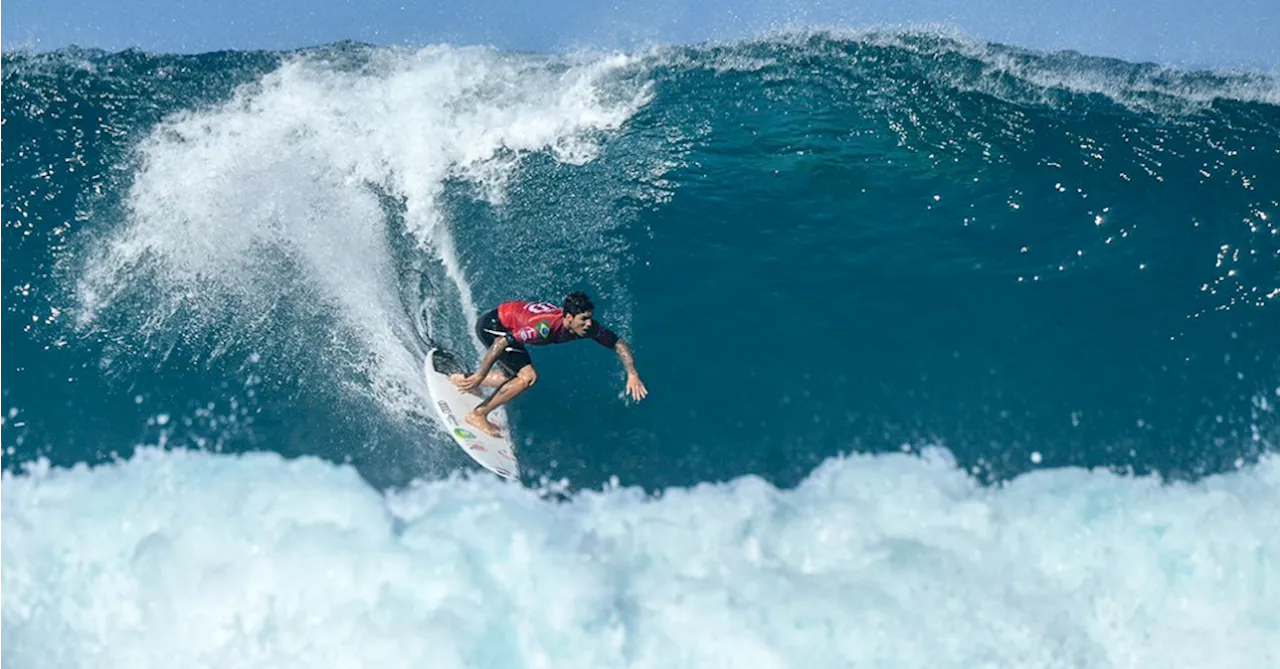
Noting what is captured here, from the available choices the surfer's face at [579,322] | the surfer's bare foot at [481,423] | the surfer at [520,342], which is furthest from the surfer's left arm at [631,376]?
the surfer's bare foot at [481,423]

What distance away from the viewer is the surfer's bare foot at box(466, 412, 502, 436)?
25.8ft

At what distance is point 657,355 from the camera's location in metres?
8.73

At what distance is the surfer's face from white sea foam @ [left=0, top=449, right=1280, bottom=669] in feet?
3.66

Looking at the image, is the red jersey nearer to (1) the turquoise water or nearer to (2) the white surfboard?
(2) the white surfboard

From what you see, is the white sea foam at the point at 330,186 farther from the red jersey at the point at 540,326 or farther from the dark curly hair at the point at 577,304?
the dark curly hair at the point at 577,304

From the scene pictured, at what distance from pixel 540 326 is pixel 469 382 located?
643mm

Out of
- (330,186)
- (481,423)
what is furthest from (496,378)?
(330,186)

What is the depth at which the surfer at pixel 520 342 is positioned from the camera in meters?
7.72

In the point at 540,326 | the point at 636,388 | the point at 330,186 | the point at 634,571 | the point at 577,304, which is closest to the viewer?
the point at 634,571

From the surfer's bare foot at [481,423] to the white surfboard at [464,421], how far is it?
30 mm

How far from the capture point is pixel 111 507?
295 inches

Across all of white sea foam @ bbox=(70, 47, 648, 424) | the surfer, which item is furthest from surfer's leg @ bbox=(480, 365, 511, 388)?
white sea foam @ bbox=(70, 47, 648, 424)

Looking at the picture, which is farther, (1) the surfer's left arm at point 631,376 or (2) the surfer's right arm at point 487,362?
(2) the surfer's right arm at point 487,362

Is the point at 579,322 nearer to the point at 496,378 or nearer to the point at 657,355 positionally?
the point at 496,378
